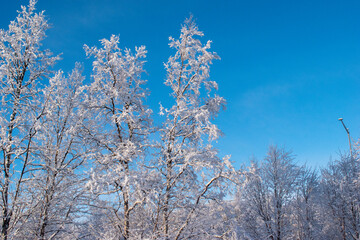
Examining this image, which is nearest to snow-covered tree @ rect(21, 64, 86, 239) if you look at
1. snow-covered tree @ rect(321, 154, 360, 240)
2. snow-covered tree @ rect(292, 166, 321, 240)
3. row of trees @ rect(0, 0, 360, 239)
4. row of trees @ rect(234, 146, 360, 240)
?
row of trees @ rect(0, 0, 360, 239)

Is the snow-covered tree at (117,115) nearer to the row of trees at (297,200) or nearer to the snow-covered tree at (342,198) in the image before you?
the row of trees at (297,200)

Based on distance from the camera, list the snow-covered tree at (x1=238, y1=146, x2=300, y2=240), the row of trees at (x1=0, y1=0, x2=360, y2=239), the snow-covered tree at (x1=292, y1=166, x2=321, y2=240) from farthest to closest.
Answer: the snow-covered tree at (x1=292, y1=166, x2=321, y2=240), the snow-covered tree at (x1=238, y1=146, x2=300, y2=240), the row of trees at (x1=0, y1=0, x2=360, y2=239)

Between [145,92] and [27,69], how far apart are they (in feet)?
13.8

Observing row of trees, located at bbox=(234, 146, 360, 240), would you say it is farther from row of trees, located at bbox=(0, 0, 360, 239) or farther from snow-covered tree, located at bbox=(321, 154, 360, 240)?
row of trees, located at bbox=(0, 0, 360, 239)

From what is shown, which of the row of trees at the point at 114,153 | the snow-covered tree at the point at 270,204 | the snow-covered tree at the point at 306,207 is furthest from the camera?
the snow-covered tree at the point at 306,207

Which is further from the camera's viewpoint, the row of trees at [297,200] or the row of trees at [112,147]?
the row of trees at [297,200]

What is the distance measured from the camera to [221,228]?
723 cm

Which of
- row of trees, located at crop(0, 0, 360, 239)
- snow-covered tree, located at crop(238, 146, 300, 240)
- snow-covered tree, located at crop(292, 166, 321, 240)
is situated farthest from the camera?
snow-covered tree, located at crop(292, 166, 321, 240)

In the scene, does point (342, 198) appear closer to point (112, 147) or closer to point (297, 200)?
point (297, 200)

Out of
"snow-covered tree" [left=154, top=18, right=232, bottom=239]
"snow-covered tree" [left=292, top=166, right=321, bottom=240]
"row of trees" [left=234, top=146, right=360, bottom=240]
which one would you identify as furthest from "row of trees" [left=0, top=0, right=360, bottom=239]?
"snow-covered tree" [left=292, top=166, right=321, bottom=240]

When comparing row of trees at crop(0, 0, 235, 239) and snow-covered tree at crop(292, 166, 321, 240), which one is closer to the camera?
row of trees at crop(0, 0, 235, 239)

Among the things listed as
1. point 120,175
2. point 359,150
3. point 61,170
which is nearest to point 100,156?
point 120,175

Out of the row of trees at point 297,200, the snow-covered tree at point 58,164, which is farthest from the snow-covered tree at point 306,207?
the snow-covered tree at point 58,164

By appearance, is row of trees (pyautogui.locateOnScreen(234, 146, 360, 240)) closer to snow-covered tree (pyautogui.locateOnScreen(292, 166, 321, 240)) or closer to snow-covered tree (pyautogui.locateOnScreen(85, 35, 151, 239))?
snow-covered tree (pyautogui.locateOnScreen(292, 166, 321, 240))
